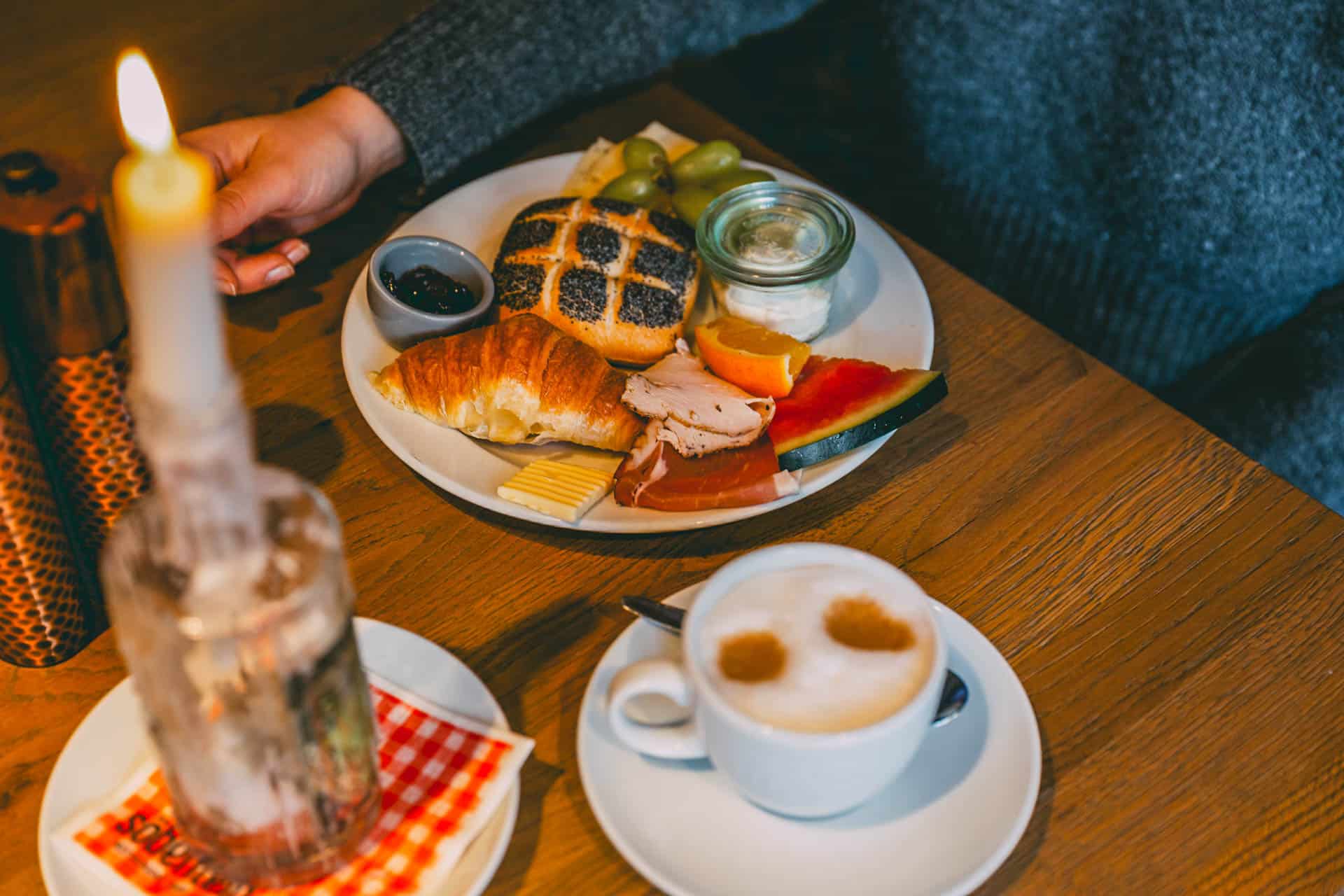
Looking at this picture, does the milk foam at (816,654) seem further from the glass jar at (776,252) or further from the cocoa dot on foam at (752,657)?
the glass jar at (776,252)

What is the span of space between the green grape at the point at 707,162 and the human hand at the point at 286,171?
0.33 meters

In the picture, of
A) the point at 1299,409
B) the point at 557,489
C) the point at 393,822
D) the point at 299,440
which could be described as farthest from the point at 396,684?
the point at 1299,409

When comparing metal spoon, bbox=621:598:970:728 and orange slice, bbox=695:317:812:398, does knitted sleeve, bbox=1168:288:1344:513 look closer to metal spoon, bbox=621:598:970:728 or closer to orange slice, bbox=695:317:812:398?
orange slice, bbox=695:317:812:398

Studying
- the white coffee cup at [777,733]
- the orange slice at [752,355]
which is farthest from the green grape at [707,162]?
the white coffee cup at [777,733]

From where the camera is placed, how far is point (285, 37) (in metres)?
1.56

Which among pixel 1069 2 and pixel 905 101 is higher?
pixel 1069 2

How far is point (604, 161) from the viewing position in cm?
132

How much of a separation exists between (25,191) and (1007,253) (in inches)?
51.8

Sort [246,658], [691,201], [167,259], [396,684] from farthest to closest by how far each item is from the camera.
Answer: [691,201], [396,684], [246,658], [167,259]

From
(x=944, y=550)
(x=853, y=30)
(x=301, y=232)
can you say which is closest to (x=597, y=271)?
(x=301, y=232)

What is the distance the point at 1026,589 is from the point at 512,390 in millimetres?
468

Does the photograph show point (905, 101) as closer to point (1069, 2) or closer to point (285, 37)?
point (1069, 2)

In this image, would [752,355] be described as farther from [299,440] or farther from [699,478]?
[299,440]

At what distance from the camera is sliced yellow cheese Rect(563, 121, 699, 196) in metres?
1.31
